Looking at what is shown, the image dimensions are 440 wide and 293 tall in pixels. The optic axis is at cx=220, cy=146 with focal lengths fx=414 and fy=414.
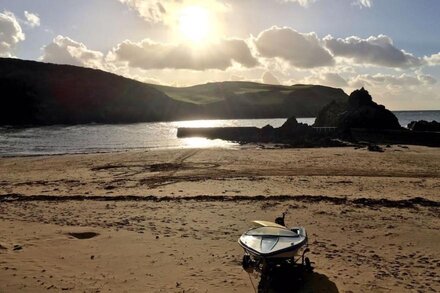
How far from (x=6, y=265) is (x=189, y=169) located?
63.0 feet

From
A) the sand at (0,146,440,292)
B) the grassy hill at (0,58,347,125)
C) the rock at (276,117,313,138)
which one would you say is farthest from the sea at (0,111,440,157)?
the grassy hill at (0,58,347,125)

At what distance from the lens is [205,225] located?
14.9 metres

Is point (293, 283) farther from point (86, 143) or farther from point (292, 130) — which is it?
point (86, 143)

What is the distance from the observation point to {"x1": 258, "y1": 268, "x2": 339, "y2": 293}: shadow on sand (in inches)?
384

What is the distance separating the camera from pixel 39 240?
1334cm

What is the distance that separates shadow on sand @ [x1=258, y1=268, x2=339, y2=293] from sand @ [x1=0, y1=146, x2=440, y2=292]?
6cm

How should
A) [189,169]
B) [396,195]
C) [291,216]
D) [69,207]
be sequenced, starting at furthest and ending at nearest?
[189,169], [396,195], [69,207], [291,216]

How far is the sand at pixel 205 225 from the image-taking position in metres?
10.3

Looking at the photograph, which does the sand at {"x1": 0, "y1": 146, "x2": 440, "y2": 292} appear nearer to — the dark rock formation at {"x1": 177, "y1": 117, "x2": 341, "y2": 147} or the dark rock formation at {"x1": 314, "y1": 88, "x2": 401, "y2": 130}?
the dark rock formation at {"x1": 177, "y1": 117, "x2": 341, "y2": 147}

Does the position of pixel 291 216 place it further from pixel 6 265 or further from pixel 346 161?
pixel 346 161

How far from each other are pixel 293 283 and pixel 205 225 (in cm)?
550

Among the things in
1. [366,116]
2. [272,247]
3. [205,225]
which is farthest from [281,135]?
[272,247]

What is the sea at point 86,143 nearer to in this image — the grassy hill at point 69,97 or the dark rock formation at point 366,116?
the dark rock formation at point 366,116

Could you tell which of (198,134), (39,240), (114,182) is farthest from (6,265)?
(198,134)
